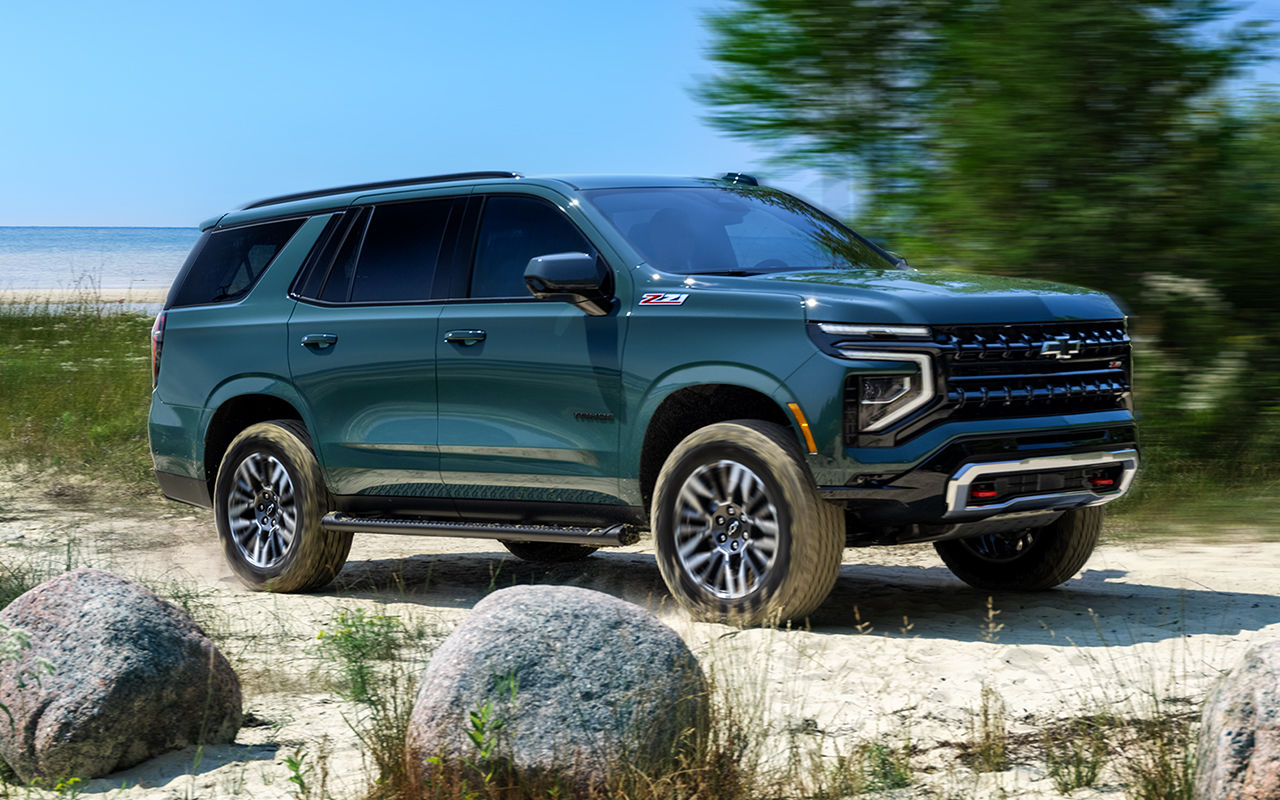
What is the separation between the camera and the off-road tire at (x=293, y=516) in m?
8.28

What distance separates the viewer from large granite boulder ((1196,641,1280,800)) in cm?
363

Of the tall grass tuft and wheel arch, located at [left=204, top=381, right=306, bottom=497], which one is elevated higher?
wheel arch, located at [left=204, top=381, right=306, bottom=497]

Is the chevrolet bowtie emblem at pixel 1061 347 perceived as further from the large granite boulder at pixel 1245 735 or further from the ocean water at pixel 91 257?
the ocean water at pixel 91 257

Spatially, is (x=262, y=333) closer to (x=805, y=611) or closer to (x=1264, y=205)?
(x=805, y=611)

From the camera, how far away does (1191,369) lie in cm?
1052

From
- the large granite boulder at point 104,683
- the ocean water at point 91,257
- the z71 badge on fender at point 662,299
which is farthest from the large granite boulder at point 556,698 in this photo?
the ocean water at point 91,257

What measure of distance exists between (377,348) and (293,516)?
121cm

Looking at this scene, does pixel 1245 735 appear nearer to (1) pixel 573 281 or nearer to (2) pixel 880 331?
(2) pixel 880 331

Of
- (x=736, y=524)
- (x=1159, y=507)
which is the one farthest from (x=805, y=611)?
(x=1159, y=507)

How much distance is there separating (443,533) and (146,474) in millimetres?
6158

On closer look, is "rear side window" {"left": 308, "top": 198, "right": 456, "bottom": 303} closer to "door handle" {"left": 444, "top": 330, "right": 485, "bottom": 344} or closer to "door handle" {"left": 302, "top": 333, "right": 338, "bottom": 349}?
"door handle" {"left": 302, "top": 333, "right": 338, "bottom": 349}

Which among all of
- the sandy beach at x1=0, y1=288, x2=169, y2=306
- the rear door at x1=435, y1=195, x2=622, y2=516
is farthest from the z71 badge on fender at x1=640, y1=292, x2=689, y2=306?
the sandy beach at x1=0, y1=288, x2=169, y2=306

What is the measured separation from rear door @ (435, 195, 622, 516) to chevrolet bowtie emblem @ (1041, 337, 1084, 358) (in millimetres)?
1841

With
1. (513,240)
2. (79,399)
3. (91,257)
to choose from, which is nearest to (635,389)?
(513,240)
